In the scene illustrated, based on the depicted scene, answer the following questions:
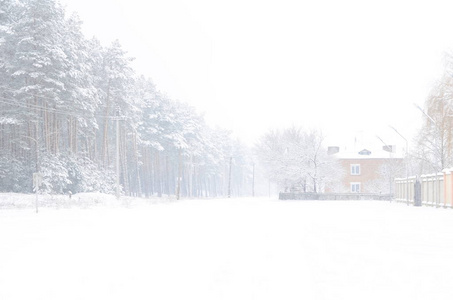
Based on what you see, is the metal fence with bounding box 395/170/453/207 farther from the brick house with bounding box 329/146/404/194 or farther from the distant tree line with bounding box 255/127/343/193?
the brick house with bounding box 329/146/404/194

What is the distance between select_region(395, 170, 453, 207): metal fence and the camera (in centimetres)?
3072

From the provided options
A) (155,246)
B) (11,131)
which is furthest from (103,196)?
(155,246)

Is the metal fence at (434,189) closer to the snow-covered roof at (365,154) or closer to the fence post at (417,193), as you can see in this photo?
the fence post at (417,193)

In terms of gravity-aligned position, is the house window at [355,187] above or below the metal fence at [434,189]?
below

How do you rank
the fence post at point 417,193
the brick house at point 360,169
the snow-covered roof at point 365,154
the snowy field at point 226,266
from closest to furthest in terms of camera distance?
the snowy field at point 226,266 → the fence post at point 417,193 → the brick house at point 360,169 → the snow-covered roof at point 365,154

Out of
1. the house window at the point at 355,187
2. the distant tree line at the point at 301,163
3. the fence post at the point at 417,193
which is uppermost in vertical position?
the distant tree line at the point at 301,163

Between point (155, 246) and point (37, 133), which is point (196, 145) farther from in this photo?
point (155, 246)

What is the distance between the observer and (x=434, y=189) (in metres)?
34.1

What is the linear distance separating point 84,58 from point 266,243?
37.2m

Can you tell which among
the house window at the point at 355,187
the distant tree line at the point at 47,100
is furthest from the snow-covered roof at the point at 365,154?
the distant tree line at the point at 47,100

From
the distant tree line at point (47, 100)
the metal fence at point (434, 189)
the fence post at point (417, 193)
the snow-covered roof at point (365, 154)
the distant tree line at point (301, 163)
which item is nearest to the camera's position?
the metal fence at point (434, 189)

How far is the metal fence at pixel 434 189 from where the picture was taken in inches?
1209

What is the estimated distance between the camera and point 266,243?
12.7 meters

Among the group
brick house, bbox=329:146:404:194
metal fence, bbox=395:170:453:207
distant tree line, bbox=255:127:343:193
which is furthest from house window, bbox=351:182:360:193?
metal fence, bbox=395:170:453:207
